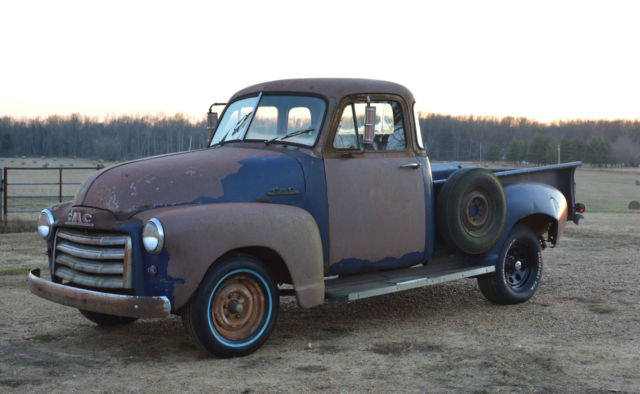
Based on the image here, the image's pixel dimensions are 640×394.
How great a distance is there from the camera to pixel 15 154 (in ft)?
429

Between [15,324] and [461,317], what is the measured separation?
4.53 metres

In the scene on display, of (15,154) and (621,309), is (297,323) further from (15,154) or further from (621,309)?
(15,154)

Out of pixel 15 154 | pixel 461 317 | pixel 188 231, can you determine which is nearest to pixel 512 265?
pixel 461 317

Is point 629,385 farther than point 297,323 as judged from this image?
No

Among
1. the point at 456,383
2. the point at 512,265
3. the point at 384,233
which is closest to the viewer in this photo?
the point at 456,383

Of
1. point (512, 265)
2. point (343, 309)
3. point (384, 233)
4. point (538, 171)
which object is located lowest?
point (343, 309)

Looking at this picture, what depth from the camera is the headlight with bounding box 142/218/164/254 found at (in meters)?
4.84

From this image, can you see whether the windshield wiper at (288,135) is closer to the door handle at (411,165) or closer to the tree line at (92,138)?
the door handle at (411,165)

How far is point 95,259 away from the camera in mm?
5188

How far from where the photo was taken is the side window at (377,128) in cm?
627

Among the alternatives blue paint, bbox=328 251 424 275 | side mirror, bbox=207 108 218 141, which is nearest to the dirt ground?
blue paint, bbox=328 251 424 275

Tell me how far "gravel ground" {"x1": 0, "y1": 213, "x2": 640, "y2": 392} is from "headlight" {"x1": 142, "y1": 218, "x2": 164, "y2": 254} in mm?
929

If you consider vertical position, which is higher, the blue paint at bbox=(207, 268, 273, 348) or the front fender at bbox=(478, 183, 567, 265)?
the front fender at bbox=(478, 183, 567, 265)

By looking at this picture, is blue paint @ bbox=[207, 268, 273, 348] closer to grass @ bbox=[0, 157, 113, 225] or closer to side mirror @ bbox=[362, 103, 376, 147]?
side mirror @ bbox=[362, 103, 376, 147]
